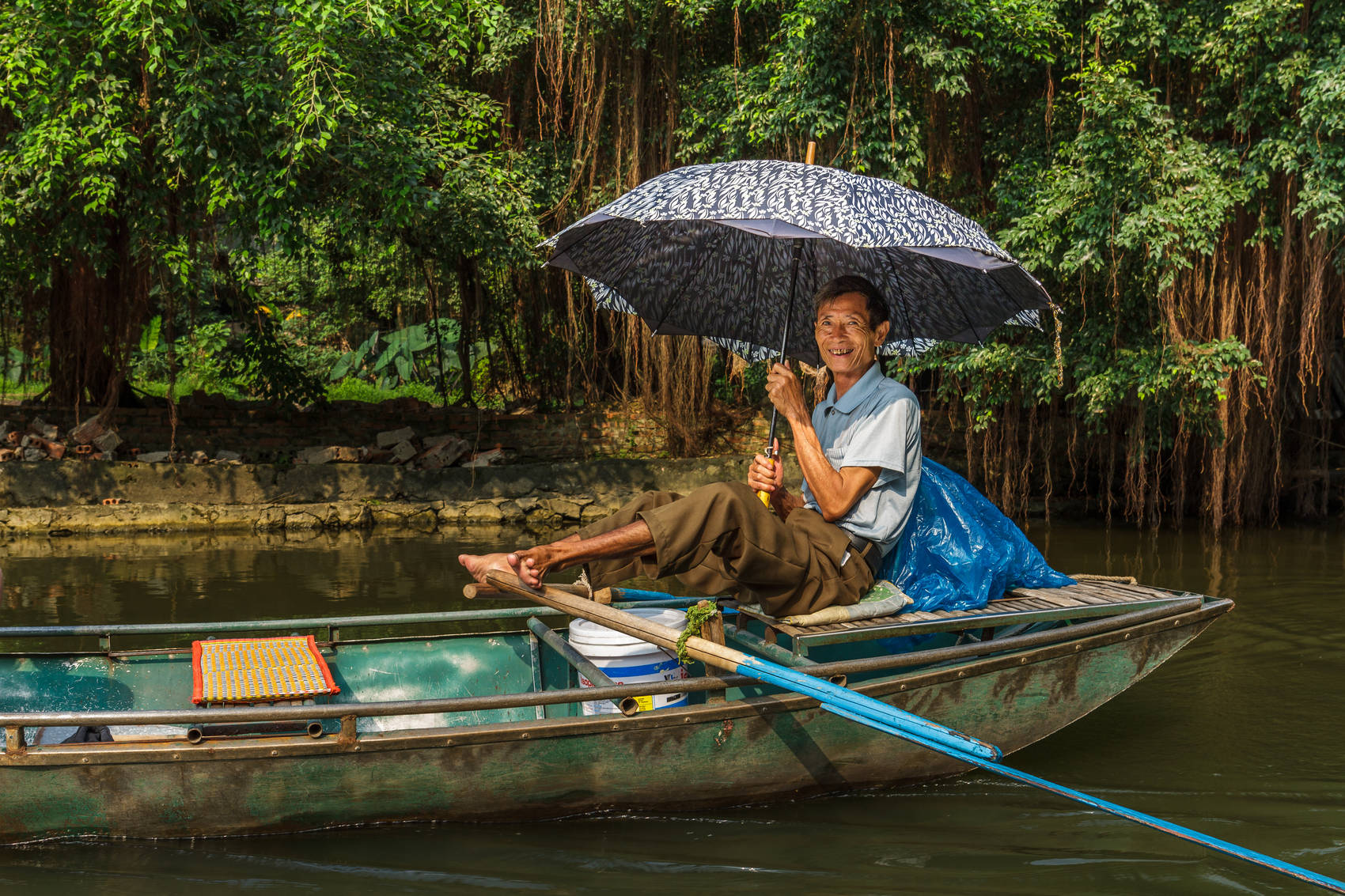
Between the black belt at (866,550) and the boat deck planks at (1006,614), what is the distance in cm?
23

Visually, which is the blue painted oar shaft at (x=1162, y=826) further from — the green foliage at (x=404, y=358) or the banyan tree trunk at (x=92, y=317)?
the green foliage at (x=404, y=358)

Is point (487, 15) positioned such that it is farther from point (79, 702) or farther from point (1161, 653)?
point (1161, 653)

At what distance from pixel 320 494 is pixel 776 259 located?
28.2 feet

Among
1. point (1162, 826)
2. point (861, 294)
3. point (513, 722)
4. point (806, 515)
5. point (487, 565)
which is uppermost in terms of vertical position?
point (861, 294)

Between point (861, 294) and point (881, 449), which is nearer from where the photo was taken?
point (881, 449)

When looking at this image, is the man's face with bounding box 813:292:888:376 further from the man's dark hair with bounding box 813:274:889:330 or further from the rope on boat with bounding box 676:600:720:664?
the rope on boat with bounding box 676:600:720:664

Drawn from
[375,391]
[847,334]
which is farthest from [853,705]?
[375,391]

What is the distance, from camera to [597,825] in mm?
3736

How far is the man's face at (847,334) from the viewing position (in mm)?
3936

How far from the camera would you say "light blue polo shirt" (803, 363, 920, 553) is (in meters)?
3.81

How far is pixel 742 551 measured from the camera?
3594 mm

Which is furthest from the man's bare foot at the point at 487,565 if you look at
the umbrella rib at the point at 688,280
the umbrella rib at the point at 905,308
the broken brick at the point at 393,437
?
the broken brick at the point at 393,437

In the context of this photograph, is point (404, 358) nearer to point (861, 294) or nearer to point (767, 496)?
point (767, 496)

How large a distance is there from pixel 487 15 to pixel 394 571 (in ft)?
16.1
